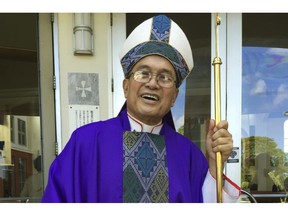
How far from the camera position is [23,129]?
219 cm

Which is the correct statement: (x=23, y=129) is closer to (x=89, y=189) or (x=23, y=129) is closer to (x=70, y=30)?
(x=70, y=30)

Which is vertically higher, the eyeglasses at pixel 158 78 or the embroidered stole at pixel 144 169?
the eyeglasses at pixel 158 78

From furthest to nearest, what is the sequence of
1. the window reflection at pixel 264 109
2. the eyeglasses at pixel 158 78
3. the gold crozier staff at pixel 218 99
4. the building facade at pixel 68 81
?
the window reflection at pixel 264 109, the building facade at pixel 68 81, the eyeglasses at pixel 158 78, the gold crozier staff at pixel 218 99

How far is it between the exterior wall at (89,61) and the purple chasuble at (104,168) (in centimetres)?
125

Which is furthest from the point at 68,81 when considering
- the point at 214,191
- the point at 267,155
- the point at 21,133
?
the point at 267,155

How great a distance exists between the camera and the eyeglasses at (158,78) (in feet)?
2.77

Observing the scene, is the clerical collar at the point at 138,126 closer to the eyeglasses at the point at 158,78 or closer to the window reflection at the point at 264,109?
the eyeglasses at the point at 158,78

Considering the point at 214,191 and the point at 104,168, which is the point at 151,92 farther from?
the point at 214,191

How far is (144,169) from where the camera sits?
891mm

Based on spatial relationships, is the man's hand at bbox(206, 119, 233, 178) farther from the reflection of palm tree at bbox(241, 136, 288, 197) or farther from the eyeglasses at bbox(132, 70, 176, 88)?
the reflection of palm tree at bbox(241, 136, 288, 197)

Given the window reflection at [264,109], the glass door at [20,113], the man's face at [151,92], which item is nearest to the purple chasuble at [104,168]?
the man's face at [151,92]

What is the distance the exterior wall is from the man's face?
4.32 feet

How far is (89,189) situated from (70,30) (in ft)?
5.51
